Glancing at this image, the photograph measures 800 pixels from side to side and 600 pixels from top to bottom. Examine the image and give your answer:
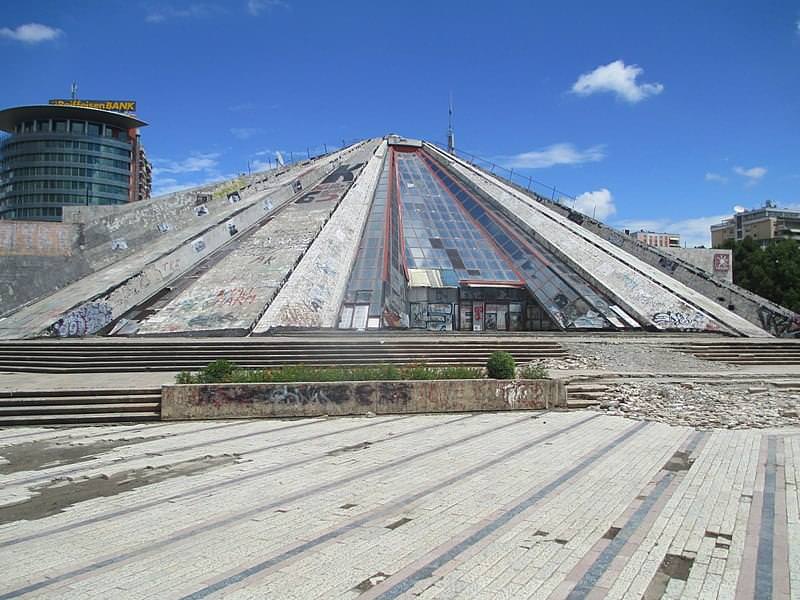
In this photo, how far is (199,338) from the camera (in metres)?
18.2

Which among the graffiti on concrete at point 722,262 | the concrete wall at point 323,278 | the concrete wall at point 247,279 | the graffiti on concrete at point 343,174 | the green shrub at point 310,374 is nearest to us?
the green shrub at point 310,374

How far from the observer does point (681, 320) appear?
22953 mm

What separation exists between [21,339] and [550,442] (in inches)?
646

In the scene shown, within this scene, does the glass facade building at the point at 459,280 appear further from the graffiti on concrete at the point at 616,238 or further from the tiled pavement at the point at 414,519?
the tiled pavement at the point at 414,519

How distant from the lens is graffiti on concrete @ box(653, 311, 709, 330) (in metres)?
22.6

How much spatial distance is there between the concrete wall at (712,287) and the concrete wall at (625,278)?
774 millimetres

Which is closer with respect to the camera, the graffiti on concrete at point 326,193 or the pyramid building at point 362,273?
the pyramid building at point 362,273

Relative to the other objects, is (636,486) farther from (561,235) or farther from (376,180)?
(376,180)

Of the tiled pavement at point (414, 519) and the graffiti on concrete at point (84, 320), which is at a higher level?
the graffiti on concrete at point (84, 320)

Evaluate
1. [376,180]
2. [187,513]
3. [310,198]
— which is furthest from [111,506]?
[376,180]

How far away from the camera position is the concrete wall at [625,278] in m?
23.0

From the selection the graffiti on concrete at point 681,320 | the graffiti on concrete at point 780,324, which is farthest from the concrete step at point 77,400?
the graffiti on concrete at point 780,324

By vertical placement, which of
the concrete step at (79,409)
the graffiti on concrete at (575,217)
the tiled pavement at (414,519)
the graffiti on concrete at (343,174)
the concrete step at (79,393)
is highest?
the graffiti on concrete at (343,174)

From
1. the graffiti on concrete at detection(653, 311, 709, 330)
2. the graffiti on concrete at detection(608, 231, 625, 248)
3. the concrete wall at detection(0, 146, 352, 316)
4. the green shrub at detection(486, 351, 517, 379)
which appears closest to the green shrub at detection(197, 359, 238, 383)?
the green shrub at detection(486, 351, 517, 379)
